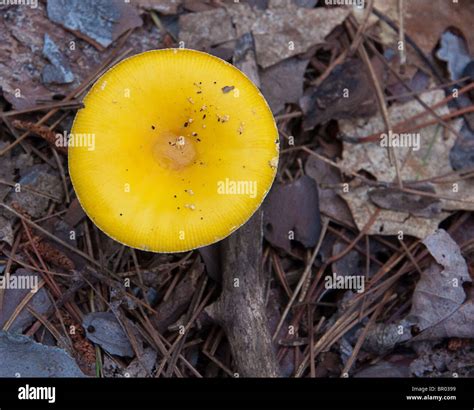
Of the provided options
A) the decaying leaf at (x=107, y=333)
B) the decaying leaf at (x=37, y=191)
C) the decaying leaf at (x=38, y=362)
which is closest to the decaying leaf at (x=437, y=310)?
the decaying leaf at (x=107, y=333)

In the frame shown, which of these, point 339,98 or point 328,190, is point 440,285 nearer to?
point 328,190

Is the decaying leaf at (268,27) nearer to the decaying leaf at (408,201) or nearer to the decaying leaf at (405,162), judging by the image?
the decaying leaf at (405,162)

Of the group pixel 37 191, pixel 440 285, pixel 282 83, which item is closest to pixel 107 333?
pixel 37 191

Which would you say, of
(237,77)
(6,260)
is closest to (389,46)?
(237,77)

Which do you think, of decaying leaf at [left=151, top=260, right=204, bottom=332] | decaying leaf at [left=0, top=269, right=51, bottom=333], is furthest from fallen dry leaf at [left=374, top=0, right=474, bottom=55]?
decaying leaf at [left=0, top=269, right=51, bottom=333]

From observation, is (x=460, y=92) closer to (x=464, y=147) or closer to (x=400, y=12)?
(x=464, y=147)

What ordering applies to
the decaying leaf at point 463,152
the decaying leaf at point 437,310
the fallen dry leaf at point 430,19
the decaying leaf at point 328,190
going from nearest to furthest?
the decaying leaf at point 437,310 → the decaying leaf at point 328,190 → the decaying leaf at point 463,152 → the fallen dry leaf at point 430,19
